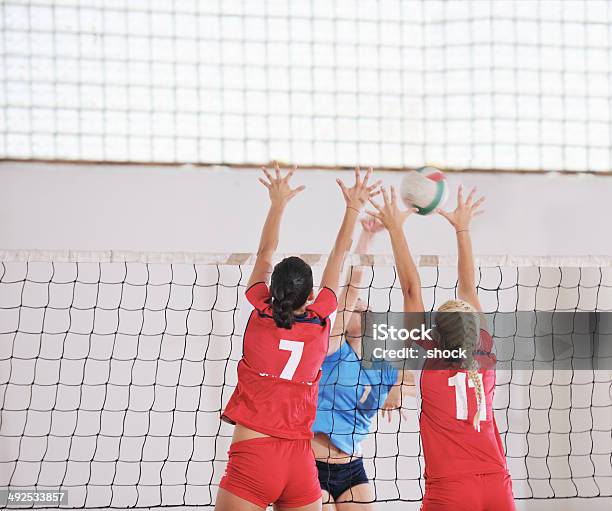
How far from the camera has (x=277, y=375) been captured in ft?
10.1

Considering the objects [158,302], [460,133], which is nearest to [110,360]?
[158,302]

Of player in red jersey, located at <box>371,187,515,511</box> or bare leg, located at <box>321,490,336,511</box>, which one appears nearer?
player in red jersey, located at <box>371,187,515,511</box>

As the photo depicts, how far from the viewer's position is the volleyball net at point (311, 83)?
552 cm

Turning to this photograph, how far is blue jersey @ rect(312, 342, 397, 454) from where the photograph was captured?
3.97m

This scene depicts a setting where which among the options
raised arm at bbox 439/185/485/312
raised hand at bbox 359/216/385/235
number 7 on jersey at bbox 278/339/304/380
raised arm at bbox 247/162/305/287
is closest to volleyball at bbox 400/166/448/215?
raised hand at bbox 359/216/385/235

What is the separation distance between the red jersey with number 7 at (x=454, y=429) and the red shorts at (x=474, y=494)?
0.03 metres

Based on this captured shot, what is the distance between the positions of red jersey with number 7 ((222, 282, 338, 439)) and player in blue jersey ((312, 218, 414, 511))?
76 centimetres

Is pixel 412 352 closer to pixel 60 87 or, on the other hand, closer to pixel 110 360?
pixel 110 360

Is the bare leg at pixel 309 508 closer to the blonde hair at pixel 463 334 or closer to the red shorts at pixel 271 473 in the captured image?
the red shorts at pixel 271 473

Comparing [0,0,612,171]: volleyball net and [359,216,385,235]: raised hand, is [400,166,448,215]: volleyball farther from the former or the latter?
[0,0,612,171]: volleyball net

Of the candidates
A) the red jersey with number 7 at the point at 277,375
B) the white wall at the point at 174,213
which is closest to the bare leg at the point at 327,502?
the red jersey with number 7 at the point at 277,375

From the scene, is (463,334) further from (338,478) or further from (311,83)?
(311,83)

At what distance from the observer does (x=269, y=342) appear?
10.1 feet

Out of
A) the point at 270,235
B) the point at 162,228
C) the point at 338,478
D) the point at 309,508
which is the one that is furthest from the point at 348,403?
the point at 162,228
